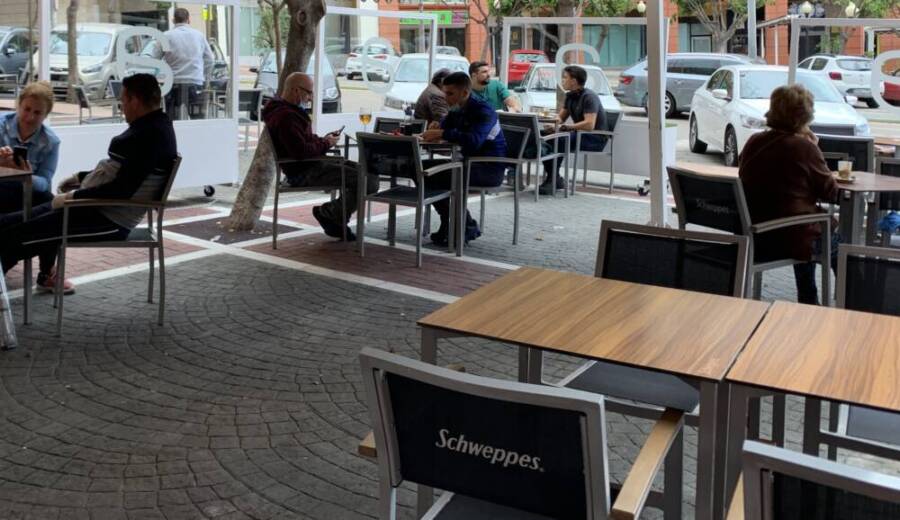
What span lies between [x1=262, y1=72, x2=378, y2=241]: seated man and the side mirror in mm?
8856

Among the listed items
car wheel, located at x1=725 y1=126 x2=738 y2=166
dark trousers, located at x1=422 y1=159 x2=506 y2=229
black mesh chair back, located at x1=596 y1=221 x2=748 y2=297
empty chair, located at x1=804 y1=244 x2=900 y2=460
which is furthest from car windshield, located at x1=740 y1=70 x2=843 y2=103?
empty chair, located at x1=804 y1=244 x2=900 y2=460

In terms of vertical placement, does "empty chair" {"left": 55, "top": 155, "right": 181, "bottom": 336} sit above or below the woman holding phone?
below

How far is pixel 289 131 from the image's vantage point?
7824 millimetres

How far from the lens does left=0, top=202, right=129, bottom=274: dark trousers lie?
5590 millimetres

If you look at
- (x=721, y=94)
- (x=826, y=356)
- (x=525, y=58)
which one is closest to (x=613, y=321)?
(x=826, y=356)

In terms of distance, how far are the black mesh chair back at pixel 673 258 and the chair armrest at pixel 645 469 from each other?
951 mm

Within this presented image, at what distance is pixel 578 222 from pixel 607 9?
3004cm

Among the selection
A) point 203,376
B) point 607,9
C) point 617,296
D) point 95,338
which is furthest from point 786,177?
point 607,9

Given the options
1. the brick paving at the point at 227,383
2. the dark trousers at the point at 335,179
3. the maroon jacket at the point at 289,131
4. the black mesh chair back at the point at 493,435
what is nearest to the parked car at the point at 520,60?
the dark trousers at the point at 335,179

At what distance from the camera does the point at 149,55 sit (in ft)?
32.9

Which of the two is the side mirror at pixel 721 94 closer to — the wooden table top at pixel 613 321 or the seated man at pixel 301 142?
the seated man at pixel 301 142

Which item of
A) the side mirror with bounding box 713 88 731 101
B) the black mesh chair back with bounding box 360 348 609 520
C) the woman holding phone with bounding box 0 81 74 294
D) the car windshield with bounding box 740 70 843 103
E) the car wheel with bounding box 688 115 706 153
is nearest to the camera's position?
the black mesh chair back with bounding box 360 348 609 520

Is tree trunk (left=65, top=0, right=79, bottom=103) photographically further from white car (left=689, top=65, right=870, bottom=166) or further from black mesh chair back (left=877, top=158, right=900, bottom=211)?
white car (left=689, top=65, right=870, bottom=166)

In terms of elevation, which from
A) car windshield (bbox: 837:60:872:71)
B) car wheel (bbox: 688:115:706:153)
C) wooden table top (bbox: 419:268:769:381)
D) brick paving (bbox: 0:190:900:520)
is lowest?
brick paving (bbox: 0:190:900:520)
